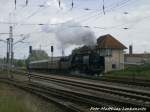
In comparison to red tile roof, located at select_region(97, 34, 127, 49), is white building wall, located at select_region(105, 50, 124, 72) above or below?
below

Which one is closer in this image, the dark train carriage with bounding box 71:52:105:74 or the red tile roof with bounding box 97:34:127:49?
the dark train carriage with bounding box 71:52:105:74

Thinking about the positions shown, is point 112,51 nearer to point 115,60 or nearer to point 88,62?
point 115,60

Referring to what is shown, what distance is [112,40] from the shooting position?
77812 mm

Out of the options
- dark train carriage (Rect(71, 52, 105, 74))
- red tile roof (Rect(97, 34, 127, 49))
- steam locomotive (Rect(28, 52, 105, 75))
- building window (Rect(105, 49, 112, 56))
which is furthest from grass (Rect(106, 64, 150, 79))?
red tile roof (Rect(97, 34, 127, 49))

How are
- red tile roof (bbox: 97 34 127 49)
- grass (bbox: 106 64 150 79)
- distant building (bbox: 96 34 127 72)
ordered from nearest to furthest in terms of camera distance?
grass (bbox: 106 64 150 79), distant building (bbox: 96 34 127 72), red tile roof (bbox: 97 34 127 49)

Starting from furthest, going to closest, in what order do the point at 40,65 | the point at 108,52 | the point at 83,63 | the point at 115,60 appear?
the point at 115,60 → the point at 108,52 → the point at 40,65 → the point at 83,63

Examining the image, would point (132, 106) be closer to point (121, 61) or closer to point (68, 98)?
point (68, 98)

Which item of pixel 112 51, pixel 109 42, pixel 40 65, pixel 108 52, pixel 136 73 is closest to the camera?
pixel 136 73

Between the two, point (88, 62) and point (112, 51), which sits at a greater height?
point (112, 51)

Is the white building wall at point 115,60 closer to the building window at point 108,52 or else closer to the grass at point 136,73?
the building window at point 108,52

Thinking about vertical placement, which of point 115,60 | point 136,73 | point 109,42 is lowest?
point 136,73

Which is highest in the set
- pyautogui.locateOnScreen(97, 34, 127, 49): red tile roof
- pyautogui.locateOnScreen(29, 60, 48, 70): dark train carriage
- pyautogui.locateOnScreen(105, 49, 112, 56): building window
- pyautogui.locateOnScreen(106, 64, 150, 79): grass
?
pyautogui.locateOnScreen(97, 34, 127, 49): red tile roof

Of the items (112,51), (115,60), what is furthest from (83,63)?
(112,51)

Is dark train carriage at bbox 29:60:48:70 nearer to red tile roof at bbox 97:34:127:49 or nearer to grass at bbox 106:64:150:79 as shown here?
red tile roof at bbox 97:34:127:49
